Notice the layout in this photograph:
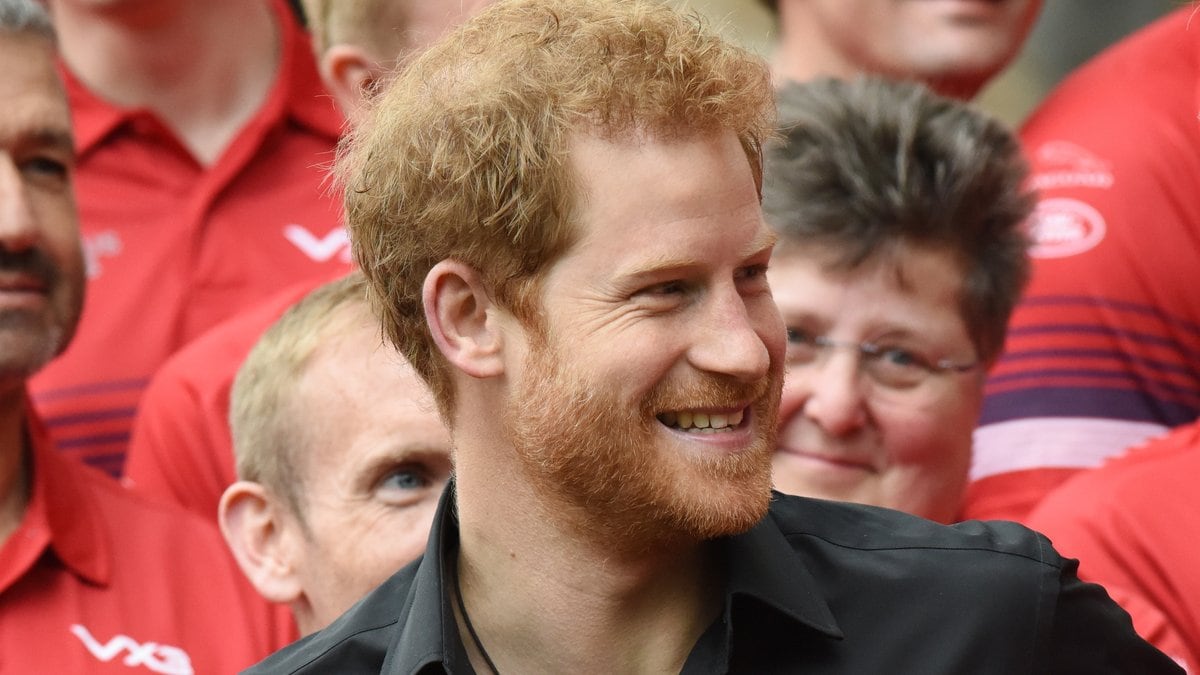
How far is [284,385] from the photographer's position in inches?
119

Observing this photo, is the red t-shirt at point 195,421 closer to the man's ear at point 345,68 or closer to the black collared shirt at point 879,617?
the man's ear at point 345,68

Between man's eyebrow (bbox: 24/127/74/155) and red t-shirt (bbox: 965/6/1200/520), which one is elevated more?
man's eyebrow (bbox: 24/127/74/155)

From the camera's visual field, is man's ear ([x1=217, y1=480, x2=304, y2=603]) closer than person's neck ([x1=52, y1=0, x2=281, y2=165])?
Yes

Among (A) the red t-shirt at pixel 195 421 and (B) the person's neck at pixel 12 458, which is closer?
(B) the person's neck at pixel 12 458

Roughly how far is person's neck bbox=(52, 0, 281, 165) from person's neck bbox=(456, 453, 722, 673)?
7.17 feet

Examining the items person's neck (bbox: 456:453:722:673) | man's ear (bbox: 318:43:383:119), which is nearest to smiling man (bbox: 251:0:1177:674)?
person's neck (bbox: 456:453:722:673)

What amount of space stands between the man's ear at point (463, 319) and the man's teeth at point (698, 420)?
0.21m

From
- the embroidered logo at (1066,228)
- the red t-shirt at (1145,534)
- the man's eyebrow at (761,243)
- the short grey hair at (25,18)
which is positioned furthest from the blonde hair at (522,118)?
the embroidered logo at (1066,228)

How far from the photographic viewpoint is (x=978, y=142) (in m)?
3.33

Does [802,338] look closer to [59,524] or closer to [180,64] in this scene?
[59,524]

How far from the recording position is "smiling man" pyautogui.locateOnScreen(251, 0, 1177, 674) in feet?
6.82

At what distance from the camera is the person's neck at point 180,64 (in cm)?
419

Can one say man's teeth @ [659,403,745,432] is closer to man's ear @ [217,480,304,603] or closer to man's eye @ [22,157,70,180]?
man's ear @ [217,480,304,603]

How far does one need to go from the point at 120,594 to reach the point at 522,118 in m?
1.52
